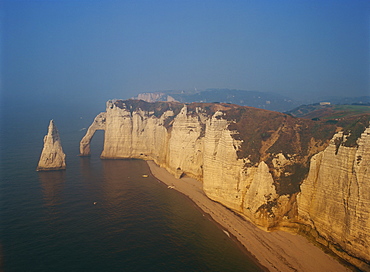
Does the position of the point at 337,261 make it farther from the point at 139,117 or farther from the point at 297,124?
the point at 139,117

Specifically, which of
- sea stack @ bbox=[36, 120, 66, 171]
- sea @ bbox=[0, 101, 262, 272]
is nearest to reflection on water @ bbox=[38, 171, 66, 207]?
sea @ bbox=[0, 101, 262, 272]

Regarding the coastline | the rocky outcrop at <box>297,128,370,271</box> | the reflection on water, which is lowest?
the coastline

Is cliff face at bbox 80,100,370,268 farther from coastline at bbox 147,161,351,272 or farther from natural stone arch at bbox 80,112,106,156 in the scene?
natural stone arch at bbox 80,112,106,156

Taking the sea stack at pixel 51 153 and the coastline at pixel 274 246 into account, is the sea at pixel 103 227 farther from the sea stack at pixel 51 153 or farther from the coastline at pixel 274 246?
the sea stack at pixel 51 153

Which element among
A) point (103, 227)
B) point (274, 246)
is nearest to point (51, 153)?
point (103, 227)

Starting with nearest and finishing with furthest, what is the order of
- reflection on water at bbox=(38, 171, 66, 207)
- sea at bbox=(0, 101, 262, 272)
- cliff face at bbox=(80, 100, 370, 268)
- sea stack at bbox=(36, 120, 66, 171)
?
cliff face at bbox=(80, 100, 370, 268) < sea at bbox=(0, 101, 262, 272) < reflection on water at bbox=(38, 171, 66, 207) < sea stack at bbox=(36, 120, 66, 171)

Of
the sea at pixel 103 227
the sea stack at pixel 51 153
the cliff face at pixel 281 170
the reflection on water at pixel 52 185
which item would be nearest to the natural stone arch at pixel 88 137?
the sea stack at pixel 51 153

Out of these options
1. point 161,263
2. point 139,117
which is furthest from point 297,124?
point 139,117
